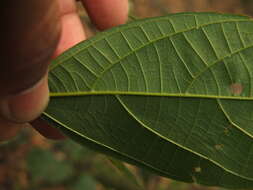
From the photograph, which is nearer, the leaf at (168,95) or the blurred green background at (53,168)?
the leaf at (168,95)

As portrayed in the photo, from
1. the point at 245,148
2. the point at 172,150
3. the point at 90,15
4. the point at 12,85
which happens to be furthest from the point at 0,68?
the point at 90,15

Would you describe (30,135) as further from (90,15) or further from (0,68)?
(0,68)

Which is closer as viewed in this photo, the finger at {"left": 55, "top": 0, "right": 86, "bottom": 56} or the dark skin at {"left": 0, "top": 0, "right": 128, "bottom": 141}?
the dark skin at {"left": 0, "top": 0, "right": 128, "bottom": 141}

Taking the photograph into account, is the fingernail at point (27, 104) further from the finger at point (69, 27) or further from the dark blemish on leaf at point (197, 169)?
the finger at point (69, 27)

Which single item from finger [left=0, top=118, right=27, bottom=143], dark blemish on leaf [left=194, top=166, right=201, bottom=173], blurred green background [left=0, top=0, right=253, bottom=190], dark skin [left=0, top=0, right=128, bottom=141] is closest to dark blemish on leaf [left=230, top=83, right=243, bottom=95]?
dark blemish on leaf [left=194, top=166, right=201, bottom=173]

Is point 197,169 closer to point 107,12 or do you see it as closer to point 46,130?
point 46,130

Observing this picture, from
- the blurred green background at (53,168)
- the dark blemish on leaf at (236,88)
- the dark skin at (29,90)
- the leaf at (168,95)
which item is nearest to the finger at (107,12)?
the dark skin at (29,90)

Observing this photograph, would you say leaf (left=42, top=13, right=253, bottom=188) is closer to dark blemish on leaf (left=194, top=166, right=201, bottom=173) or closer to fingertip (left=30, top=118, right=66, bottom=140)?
dark blemish on leaf (left=194, top=166, right=201, bottom=173)

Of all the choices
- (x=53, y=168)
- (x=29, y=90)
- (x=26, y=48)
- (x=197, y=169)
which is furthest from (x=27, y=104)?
(x=53, y=168)
